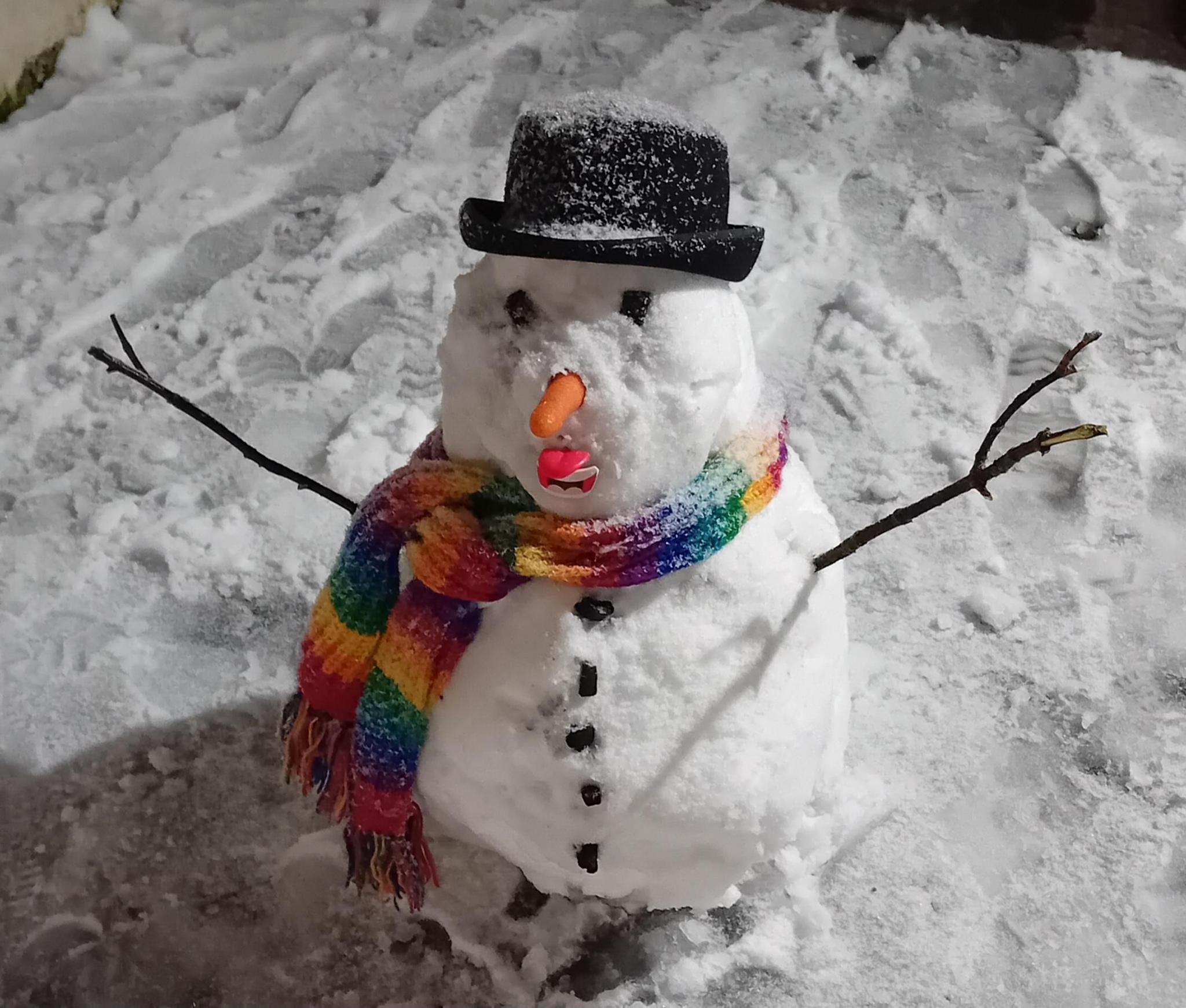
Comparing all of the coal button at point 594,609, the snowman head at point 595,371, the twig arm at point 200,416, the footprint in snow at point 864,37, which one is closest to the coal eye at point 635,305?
the snowman head at point 595,371

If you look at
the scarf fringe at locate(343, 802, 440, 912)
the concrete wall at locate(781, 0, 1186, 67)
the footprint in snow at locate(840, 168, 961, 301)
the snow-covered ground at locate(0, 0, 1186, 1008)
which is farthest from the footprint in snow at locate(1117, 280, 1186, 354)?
the scarf fringe at locate(343, 802, 440, 912)

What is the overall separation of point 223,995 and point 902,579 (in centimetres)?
63

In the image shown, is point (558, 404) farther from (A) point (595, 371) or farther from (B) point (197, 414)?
(B) point (197, 414)

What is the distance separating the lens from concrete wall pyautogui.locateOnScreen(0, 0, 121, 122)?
1.41 metres

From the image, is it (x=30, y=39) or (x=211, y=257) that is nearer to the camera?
(x=211, y=257)

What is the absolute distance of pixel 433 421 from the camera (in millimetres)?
1124

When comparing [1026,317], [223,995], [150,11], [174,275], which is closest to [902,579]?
[1026,317]

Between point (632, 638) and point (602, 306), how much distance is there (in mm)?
182

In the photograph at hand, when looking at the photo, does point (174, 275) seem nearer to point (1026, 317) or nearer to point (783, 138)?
point (783, 138)

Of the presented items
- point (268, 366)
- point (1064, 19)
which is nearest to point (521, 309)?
point (268, 366)

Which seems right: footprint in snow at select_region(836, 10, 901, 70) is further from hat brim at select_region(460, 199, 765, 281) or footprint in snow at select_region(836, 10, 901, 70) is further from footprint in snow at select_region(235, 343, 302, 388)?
hat brim at select_region(460, 199, 765, 281)

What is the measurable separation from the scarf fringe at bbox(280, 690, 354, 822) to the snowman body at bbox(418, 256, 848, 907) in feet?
0.19

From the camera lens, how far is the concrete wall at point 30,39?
4.62 ft

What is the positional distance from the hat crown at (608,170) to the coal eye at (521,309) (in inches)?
1.3
